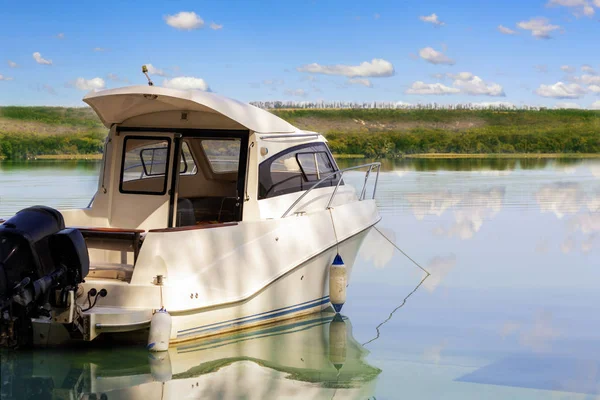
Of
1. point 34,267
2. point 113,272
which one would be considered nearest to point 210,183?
point 113,272

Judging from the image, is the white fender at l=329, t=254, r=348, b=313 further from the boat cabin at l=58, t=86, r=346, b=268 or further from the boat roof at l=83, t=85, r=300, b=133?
the boat roof at l=83, t=85, r=300, b=133

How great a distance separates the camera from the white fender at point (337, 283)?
10.8 metres

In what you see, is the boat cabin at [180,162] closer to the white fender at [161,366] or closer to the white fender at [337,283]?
the white fender at [337,283]

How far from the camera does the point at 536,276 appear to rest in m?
13.7

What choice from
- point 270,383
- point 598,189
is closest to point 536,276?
point 270,383

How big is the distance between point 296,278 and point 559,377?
10.0ft

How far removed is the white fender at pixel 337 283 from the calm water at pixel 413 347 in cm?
22

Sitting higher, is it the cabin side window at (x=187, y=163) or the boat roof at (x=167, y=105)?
the boat roof at (x=167, y=105)

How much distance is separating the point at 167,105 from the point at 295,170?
1.74 meters

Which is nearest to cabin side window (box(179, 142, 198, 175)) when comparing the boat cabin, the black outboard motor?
the boat cabin

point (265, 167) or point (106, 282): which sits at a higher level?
point (265, 167)

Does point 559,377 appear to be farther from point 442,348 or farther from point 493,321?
point 493,321

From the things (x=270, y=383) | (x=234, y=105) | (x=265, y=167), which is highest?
(x=234, y=105)

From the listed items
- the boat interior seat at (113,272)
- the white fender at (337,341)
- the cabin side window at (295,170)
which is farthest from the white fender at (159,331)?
the cabin side window at (295,170)
